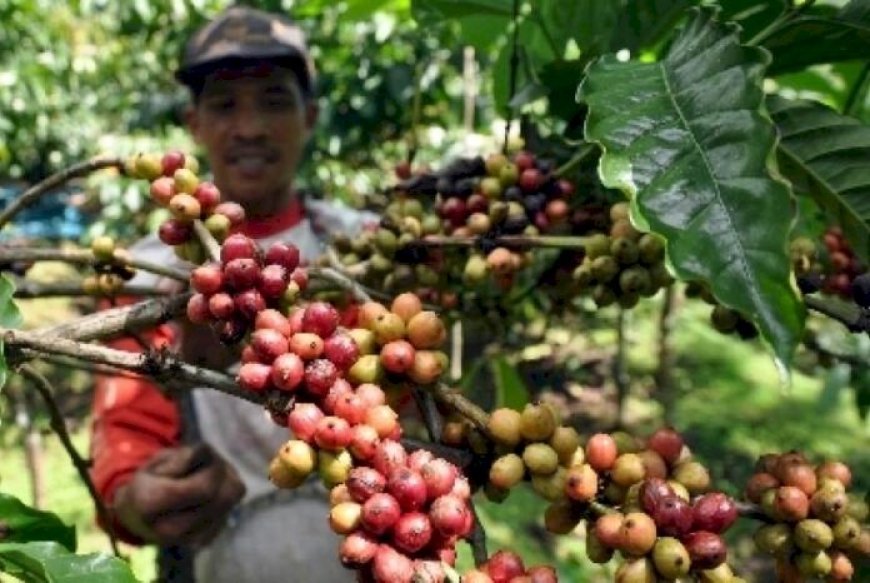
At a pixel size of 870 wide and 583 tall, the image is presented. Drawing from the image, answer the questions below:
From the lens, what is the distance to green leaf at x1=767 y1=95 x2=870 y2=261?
0.95 meters

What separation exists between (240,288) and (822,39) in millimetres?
712

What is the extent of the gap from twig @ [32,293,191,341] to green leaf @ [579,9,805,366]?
0.48 metres

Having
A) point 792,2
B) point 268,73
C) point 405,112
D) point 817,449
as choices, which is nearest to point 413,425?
point 405,112

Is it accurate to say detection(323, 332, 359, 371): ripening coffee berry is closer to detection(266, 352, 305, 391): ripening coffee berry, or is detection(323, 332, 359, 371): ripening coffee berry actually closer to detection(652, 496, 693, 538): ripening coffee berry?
detection(266, 352, 305, 391): ripening coffee berry

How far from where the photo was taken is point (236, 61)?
79.5 inches

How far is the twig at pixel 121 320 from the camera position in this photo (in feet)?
3.05

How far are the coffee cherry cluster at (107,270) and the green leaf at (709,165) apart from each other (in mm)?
648

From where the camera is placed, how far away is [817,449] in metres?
5.82

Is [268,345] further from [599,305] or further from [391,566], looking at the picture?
[599,305]

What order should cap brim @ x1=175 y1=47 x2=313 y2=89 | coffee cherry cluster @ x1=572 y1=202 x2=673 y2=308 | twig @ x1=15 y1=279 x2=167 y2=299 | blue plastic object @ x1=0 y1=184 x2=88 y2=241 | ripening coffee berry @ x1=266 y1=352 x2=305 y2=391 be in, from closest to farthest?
ripening coffee berry @ x1=266 y1=352 x2=305 y2=391, coffee cherry cluster @ x1=572 y1=202 x2=673 y2=308, twig @ x1=15 y1=279 x2=167 y2=299, cap brim @ x1=175 y1=47 x2=313 y2=89, blue plastic object @ x1=0 y1=184 x2=88 y2=241

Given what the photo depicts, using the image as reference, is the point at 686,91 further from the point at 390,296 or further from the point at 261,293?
the point at 390,296

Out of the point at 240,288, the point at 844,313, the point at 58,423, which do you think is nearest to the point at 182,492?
the point at 58,423

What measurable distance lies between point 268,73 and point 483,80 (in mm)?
2876

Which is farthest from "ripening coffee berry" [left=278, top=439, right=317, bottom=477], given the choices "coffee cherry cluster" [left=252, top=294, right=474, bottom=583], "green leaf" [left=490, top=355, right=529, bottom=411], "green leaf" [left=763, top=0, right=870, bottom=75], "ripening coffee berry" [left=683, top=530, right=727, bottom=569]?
"green leaf" [left=490, top=355, right=529, bottom=411]
